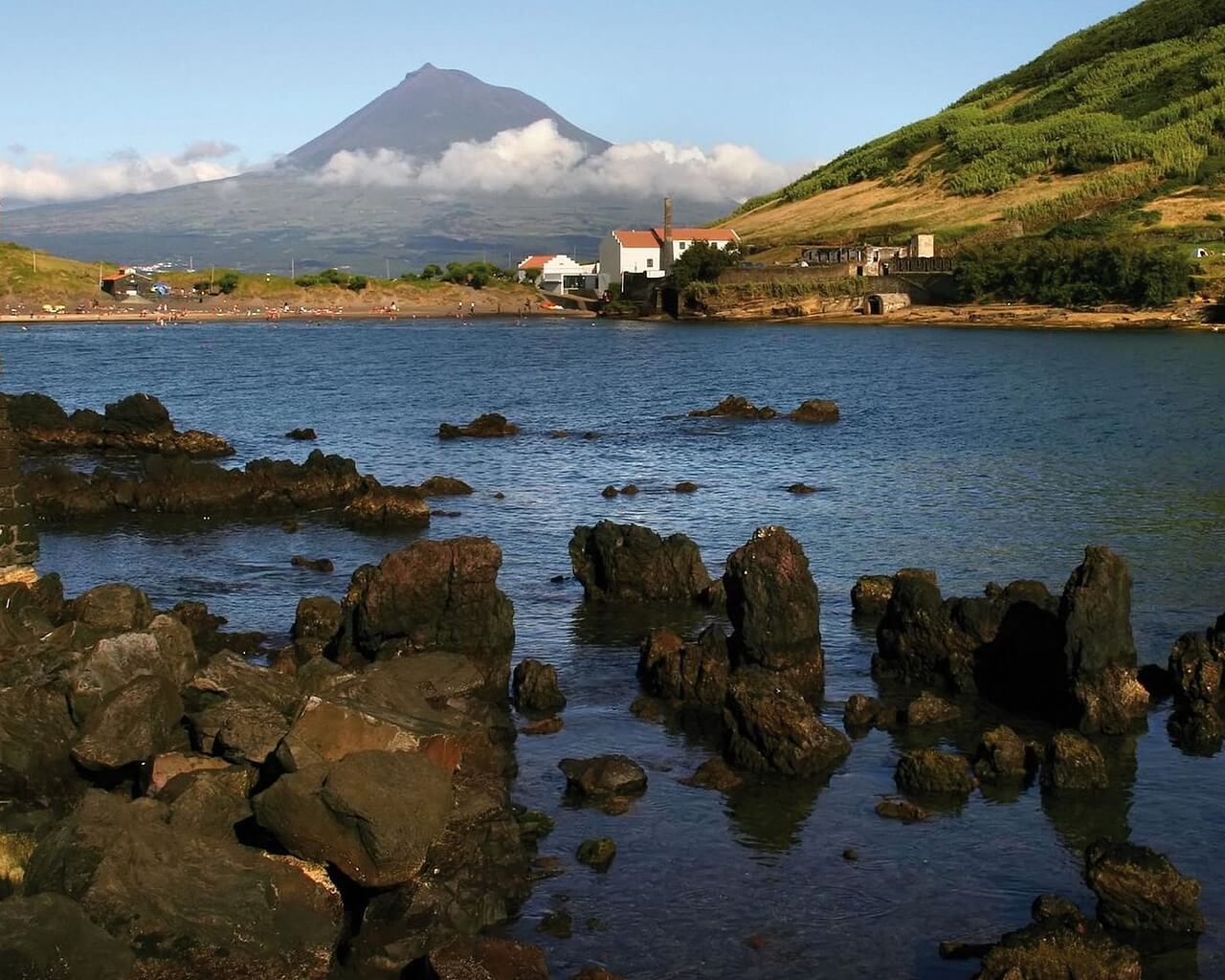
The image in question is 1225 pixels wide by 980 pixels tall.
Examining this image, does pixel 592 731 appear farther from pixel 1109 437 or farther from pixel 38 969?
pixel 1109 437

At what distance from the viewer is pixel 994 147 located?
19362cm

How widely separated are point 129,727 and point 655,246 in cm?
17807

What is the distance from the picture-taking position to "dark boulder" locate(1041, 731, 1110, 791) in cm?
2350

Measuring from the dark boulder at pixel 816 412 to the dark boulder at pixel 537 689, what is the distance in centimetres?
5042

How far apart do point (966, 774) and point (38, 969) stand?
46.6 ft

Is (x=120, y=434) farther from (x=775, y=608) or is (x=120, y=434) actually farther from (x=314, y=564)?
(x=775, y=608)

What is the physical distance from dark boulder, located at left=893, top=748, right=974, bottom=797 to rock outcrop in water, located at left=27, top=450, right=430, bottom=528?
24.7 metres

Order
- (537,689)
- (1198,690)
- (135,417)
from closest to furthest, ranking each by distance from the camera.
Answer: (1198,690)
(537,689)
(135,417)

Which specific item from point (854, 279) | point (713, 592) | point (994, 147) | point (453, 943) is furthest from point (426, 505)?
point (994, 147)

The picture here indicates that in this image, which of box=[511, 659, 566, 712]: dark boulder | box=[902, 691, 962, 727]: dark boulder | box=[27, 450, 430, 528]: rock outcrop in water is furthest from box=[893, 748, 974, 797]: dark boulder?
box=[27, 450, 430, 528]: rock outcrop in water

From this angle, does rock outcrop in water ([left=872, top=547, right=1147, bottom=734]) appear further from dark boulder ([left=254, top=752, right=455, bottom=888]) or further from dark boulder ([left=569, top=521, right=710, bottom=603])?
dark boulder ([left=254, top=752, right=455, bottom=888])

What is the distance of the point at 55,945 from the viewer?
50.6 feet

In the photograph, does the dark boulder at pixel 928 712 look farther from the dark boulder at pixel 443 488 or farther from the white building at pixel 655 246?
the white building at pixel 655 246

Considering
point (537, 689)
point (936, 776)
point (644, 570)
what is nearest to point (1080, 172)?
point (644, 570)
